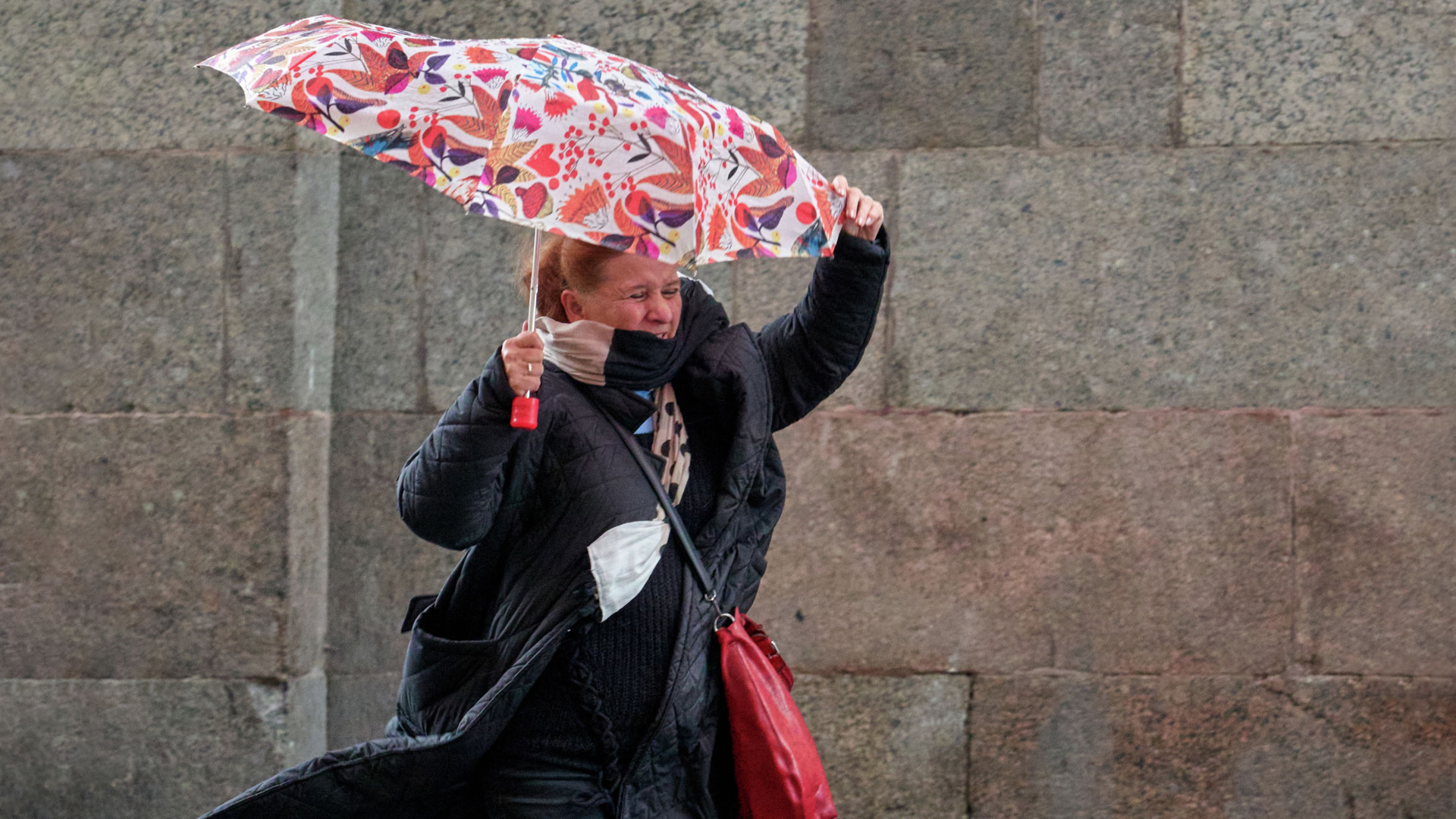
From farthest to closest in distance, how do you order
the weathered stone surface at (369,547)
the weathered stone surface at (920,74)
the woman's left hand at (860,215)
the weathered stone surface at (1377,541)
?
the weathered stone surface at (369,547) < the weathered stone surface at (920,74) < the weathered stone surface at (1377,541) < the woman's left hand at (860,215)

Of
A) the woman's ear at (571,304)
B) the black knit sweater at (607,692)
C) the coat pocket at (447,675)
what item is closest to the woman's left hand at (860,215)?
the woman's ear at (571,304)

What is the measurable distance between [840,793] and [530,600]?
209 centimetres

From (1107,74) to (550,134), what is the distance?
2537mm

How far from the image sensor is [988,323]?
394cm

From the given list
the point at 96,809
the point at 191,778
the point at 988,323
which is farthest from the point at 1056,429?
the point at 96,809

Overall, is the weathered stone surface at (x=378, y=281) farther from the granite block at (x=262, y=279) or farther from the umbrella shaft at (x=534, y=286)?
the umbrella shaft at (x=534, y=286)

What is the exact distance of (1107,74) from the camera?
12.8 feet

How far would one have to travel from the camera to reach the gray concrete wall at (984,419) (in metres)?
3.84

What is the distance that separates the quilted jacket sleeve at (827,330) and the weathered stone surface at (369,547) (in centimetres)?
177

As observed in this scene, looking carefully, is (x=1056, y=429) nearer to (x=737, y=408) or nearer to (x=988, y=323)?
(x=988, y=323)

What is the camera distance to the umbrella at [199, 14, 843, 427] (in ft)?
6.19

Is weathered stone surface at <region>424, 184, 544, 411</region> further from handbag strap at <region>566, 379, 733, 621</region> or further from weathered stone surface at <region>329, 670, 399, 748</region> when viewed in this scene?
handbag strap at <region>566, 379, 733, 621</region>

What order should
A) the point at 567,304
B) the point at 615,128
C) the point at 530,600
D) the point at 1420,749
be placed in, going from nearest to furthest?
the point at 615,128 → the point at 530,600 → the point at 567,304 → the point at 1420,749

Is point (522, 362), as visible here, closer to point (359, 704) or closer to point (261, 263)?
point (261, 263)
